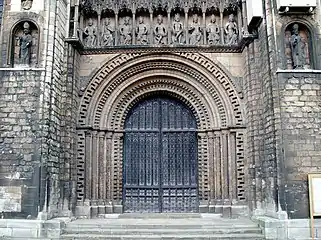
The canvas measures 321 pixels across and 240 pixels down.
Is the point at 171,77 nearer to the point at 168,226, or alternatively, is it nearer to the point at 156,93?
the point at 156,93

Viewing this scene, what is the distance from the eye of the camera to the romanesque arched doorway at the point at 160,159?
12.2 meters

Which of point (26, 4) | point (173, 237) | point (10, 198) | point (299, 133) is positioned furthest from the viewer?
point (26, 4)

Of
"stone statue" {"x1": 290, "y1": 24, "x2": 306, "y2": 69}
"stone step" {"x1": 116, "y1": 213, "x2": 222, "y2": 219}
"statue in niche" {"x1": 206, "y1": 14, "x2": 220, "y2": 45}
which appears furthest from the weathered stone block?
"stone statue" {"x1": 290, "y1": 24, "x2": 306, "y2": 69}

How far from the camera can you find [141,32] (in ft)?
40.5

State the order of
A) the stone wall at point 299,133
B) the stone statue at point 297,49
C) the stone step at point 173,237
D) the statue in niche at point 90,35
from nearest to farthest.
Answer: the stone step at point 173,237 → the stone wall at point 299,133 → the stone statue at point 297,49 → the statue in niche at point 90,35

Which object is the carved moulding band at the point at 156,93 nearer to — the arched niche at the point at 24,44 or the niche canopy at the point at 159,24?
the niche canopy at the point at 159,24

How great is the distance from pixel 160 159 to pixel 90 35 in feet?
15.7

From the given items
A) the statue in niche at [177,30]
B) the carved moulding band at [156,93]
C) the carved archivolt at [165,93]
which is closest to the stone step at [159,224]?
the carved archivolt at [165,93]

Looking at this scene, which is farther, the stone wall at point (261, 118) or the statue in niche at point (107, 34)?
the statue in niche at point (107, 34)

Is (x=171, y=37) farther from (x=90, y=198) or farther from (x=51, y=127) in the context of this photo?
(x=90, y=198)

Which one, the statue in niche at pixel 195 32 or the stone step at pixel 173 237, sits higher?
the statue in niche at pixel 195 32

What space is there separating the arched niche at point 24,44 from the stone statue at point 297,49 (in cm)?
712

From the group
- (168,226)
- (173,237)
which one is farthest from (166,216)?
(173,237)

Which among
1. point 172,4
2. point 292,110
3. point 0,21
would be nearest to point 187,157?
point 292,110
